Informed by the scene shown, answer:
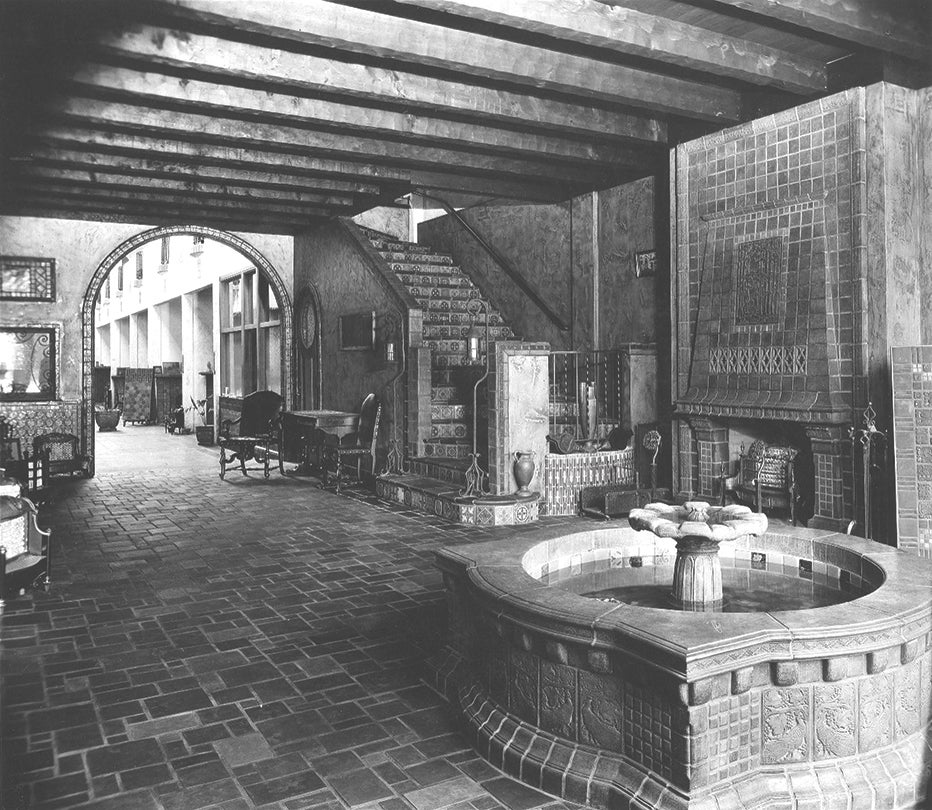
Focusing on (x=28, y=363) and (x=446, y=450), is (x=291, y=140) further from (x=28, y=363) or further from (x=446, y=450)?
(x=28, y=363)

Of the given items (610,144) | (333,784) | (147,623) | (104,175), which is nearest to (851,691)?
(333,784)

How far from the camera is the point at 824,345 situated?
6.09m

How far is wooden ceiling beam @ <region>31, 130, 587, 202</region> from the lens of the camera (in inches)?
288

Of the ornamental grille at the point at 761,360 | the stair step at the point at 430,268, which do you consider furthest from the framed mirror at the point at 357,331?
the ornamental grille at the point at 761,360

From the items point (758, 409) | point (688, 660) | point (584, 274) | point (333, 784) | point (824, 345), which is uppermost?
point (584, 274)

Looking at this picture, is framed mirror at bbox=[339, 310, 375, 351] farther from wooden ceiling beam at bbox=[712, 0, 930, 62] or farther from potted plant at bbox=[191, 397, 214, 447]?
wooden ceiling beam at bbox=[712, 0, 930, 62]

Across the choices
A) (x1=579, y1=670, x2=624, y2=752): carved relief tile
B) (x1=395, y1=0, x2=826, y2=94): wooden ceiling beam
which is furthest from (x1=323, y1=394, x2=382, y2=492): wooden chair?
(x1=579, y1=670, x2=624, y2=752): carved relief tile

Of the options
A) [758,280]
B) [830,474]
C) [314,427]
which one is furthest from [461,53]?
[314,427]

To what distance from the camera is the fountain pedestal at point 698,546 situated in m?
3.38

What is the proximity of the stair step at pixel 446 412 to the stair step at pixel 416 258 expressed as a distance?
9.77 ft

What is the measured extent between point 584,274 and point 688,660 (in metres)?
7.36

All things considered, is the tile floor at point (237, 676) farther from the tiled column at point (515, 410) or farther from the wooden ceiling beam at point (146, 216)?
the wooden ceiling beam at point (146, 216)

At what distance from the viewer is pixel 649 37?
17.4ft

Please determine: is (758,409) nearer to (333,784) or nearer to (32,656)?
(333,784)
